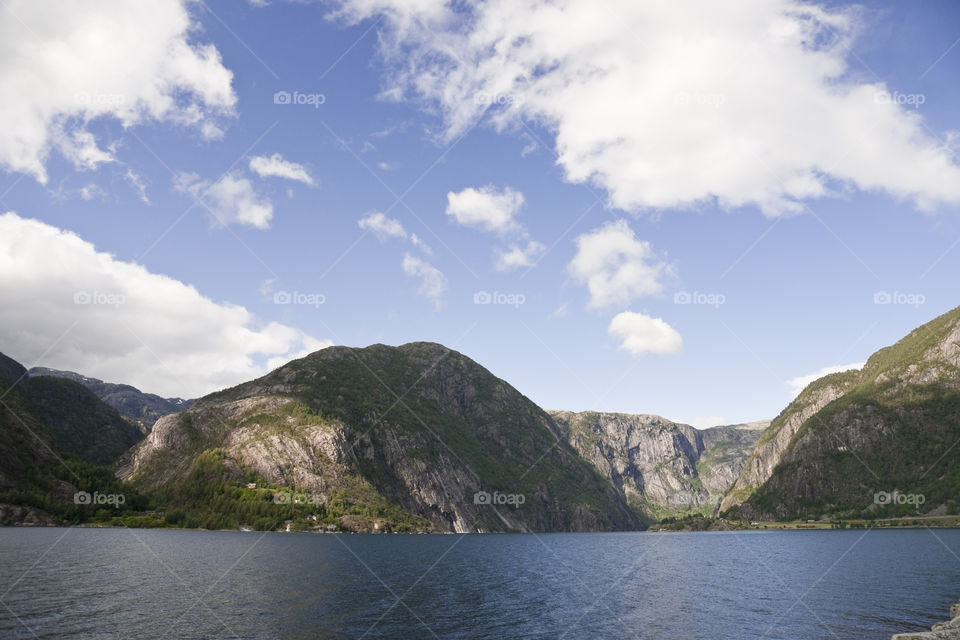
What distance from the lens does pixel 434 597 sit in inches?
3132

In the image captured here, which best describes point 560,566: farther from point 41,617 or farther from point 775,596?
point 41,617

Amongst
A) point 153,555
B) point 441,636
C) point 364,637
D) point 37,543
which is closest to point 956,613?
point 441,636

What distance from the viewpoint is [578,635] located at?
58.7m

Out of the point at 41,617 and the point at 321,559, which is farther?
the point at 321,559

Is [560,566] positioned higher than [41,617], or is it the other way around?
[41,617]

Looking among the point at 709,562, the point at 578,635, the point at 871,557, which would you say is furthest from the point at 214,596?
the point at 871,557

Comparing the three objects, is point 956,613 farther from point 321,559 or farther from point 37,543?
point 37,543

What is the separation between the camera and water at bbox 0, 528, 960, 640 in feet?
191

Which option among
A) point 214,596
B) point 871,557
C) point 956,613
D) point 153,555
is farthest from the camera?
point 871,557

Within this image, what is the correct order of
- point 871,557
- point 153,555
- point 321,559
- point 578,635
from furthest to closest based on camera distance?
point 871,557, point 321,559, point 153,555, point 578,635

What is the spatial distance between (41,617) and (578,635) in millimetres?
55256

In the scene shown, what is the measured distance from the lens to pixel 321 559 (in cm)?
12900

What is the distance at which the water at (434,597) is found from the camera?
58.3m

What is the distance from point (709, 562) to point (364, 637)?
124727mm
